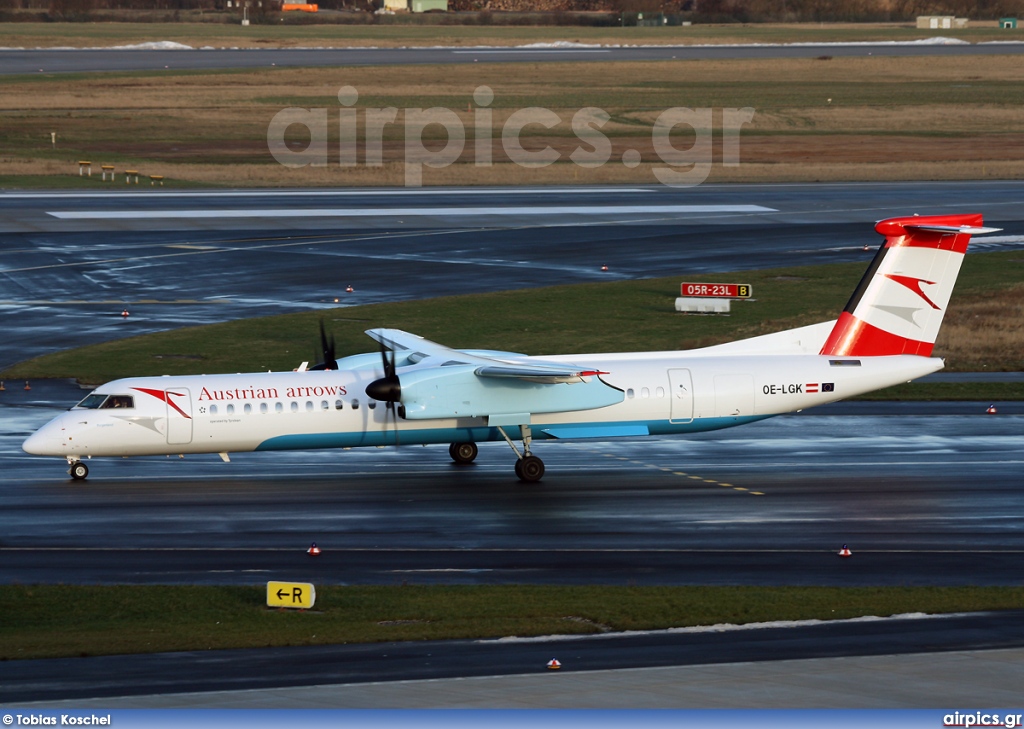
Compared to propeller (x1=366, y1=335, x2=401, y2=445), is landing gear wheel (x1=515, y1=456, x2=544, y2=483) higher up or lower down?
lower down

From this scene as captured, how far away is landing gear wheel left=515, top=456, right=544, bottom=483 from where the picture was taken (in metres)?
31.4

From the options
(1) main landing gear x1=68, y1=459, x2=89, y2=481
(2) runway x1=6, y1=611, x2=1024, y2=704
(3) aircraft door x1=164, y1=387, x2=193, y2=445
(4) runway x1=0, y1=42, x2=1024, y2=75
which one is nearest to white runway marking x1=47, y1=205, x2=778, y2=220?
(1) main landing gear x1=68, y1=459, x2=89, y2=481

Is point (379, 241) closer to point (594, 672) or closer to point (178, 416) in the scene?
point (178, 416)

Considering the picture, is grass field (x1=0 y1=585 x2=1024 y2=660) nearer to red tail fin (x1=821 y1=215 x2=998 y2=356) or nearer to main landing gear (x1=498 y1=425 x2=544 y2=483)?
main landing gear (x1=498 y1=425 x2=544 y2=483)

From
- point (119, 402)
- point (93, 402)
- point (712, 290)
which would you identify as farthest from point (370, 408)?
point (712, 290)

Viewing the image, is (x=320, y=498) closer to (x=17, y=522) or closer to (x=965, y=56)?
(x=17, y=522)

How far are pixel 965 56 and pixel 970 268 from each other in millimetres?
107185

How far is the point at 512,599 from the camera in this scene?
22.8m

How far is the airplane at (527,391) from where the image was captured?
102ft

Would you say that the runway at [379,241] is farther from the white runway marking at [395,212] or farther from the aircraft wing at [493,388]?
the aircraft wing at [493,388]

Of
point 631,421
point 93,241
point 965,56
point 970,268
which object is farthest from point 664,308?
point 965,56

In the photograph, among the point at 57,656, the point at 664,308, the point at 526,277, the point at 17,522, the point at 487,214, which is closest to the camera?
the point at 57,656

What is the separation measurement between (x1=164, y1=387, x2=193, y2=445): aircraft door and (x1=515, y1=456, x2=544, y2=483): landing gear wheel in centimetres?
786

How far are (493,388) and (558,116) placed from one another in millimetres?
85365
